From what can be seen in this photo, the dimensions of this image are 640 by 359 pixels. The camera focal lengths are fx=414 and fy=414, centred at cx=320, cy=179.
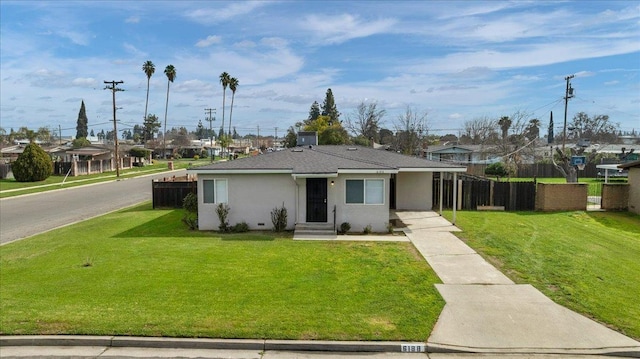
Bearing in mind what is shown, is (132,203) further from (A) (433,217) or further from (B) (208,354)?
(B) (208,354)

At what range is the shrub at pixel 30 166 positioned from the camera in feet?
128

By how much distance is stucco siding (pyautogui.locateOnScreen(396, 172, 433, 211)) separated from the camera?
2170cm

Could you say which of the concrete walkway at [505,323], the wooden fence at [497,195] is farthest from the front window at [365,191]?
the wooden fence at [497,195]

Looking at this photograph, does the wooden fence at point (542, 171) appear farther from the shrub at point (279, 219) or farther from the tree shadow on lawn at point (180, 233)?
the tree shadow on lawn at point (180, 233)

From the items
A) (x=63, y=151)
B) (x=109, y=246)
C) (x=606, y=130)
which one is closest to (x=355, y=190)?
(x=109, y=246)

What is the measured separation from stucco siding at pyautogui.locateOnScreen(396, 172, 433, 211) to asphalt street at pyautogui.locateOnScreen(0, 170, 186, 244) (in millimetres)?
16365

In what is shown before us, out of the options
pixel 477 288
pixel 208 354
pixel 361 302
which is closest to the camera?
pixel 208 354

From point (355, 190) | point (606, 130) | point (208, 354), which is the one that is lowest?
point (208, 354)

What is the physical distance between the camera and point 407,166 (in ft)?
62.5

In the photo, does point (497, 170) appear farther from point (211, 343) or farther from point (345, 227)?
point (211, 343)

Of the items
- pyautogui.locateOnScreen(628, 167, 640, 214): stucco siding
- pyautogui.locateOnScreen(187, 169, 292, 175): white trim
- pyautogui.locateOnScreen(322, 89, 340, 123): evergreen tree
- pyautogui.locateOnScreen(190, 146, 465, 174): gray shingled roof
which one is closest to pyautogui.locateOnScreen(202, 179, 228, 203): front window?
pyautogui.locateOnScreen(187, 169, 292, 175): white trim

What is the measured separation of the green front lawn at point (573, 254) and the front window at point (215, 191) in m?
9.61

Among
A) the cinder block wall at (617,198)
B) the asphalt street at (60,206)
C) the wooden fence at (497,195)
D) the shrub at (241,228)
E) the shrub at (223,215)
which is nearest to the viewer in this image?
the shrub at (241,228)

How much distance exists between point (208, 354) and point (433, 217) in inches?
573
